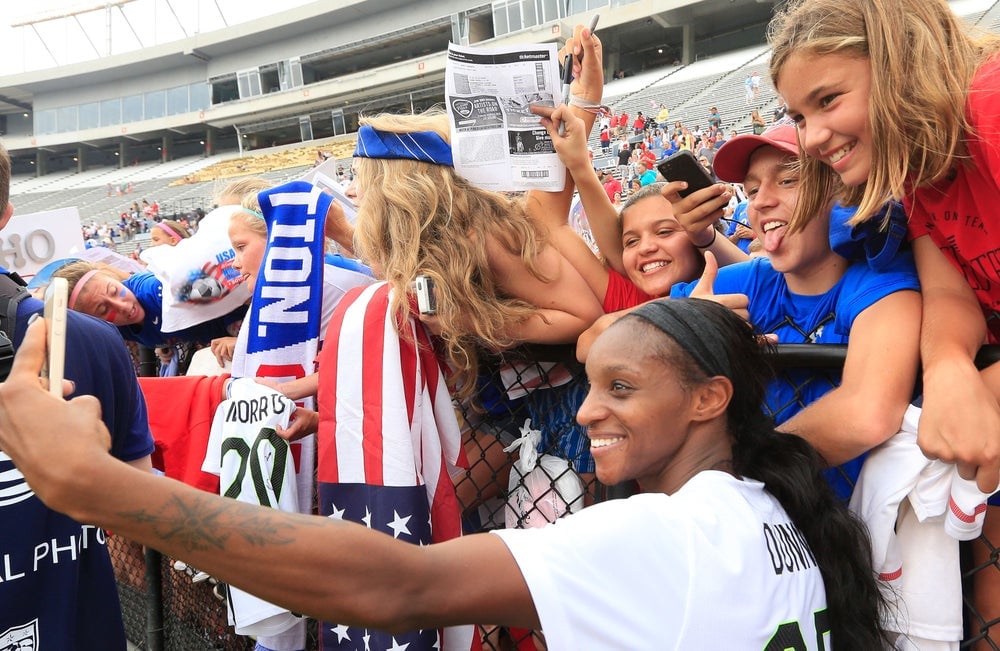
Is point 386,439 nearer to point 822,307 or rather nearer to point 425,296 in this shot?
point 425,296

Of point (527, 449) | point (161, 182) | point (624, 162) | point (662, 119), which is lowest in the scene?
point (527, 449)

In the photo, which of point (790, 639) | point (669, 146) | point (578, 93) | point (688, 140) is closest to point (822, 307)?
point (790, 639)

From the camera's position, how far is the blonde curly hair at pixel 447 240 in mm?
1948

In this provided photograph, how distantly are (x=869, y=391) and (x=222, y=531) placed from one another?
3.66 ft

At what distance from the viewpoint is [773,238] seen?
1.77 metres

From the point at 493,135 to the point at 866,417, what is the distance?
1227 mm

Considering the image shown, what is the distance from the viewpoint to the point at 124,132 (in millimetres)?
43719

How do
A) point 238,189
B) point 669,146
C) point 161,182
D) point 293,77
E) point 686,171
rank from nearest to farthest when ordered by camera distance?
point 686,171 < point 238,189 < point 669,146 < point 161,182 < point 293,77

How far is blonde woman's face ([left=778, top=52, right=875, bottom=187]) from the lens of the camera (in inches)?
55.2

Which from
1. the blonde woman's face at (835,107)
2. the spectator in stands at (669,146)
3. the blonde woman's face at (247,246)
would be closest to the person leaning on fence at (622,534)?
the blonde woman's face at (835,107)

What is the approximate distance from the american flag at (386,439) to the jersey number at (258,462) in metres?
0.22

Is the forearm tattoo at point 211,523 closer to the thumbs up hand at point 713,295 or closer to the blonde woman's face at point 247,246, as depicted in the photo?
the thumbs up hand at point 713,295

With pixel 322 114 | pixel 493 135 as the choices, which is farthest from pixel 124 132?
pixel 493 135

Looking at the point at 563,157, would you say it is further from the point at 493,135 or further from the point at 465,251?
the point at 465,251
